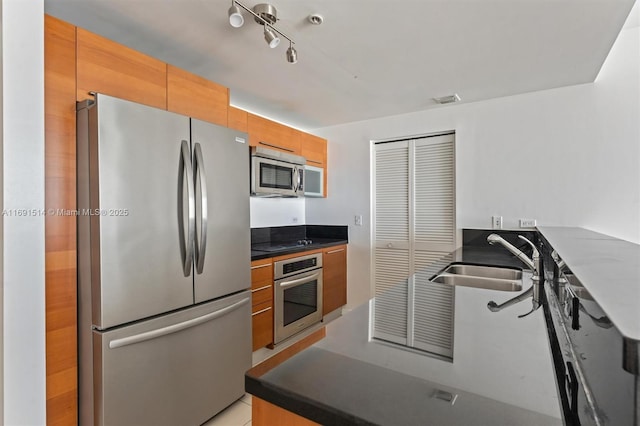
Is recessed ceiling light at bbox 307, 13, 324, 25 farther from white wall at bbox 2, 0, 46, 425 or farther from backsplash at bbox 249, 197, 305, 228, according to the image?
backsplash at bbox 249, 197, 305, 228

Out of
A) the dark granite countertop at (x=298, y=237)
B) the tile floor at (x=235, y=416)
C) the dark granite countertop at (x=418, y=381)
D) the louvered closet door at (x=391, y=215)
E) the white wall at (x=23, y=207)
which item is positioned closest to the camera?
the dark granite countertop at (x=418, y=381)

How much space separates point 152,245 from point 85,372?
0.63m

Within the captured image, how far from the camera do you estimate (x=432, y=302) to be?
1238 mm

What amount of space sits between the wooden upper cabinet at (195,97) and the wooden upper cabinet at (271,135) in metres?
0.50

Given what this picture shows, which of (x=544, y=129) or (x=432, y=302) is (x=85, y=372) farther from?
(x=544, y=129)

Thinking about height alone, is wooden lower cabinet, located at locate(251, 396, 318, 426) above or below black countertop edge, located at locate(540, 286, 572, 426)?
below

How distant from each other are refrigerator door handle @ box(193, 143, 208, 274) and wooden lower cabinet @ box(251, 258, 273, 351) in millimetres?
705

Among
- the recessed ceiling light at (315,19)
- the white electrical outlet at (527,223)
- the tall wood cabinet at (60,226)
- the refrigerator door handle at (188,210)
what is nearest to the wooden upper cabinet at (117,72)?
the tall wood cabinet at (60,226)

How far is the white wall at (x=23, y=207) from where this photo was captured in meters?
1.27

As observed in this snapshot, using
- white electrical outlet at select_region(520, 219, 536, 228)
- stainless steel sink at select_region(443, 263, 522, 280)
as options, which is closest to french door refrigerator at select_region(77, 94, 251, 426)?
stainless steel sink at select_region(443, 263, 522, 280)

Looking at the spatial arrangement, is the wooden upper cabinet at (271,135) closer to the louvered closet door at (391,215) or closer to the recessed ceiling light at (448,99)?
the louvered closet door at (391,215)

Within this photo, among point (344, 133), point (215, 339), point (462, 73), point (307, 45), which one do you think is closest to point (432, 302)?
point (215, 339)

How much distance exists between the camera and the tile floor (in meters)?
1.92

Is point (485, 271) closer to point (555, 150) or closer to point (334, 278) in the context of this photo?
point (555, 150)
